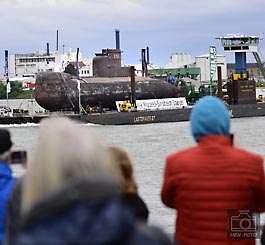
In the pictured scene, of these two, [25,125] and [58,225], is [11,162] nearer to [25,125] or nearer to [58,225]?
[58,225]

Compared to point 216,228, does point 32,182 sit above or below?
above

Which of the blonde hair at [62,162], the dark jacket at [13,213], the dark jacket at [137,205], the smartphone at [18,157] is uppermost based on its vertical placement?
the blonde hair at [62,162]

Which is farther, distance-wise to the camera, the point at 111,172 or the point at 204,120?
the point at 204,120

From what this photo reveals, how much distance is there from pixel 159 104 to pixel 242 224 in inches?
2058

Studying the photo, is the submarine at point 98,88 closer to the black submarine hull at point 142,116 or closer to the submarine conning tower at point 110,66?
the submarine conning tower at point 110,66

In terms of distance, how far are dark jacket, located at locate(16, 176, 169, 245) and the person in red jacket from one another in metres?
1.19

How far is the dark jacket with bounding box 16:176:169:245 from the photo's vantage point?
2182 mm

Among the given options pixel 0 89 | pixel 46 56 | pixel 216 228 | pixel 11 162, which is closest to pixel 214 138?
pixel 216 228

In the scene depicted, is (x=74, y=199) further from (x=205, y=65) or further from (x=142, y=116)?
(x=205, y=65)

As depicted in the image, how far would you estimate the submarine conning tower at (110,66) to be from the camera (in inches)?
2440

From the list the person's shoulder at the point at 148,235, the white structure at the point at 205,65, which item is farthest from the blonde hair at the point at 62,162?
the white structure at the point at 205,65

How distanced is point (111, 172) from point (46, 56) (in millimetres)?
183360

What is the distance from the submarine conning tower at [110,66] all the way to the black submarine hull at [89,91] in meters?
1.43

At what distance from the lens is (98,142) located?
241cm
